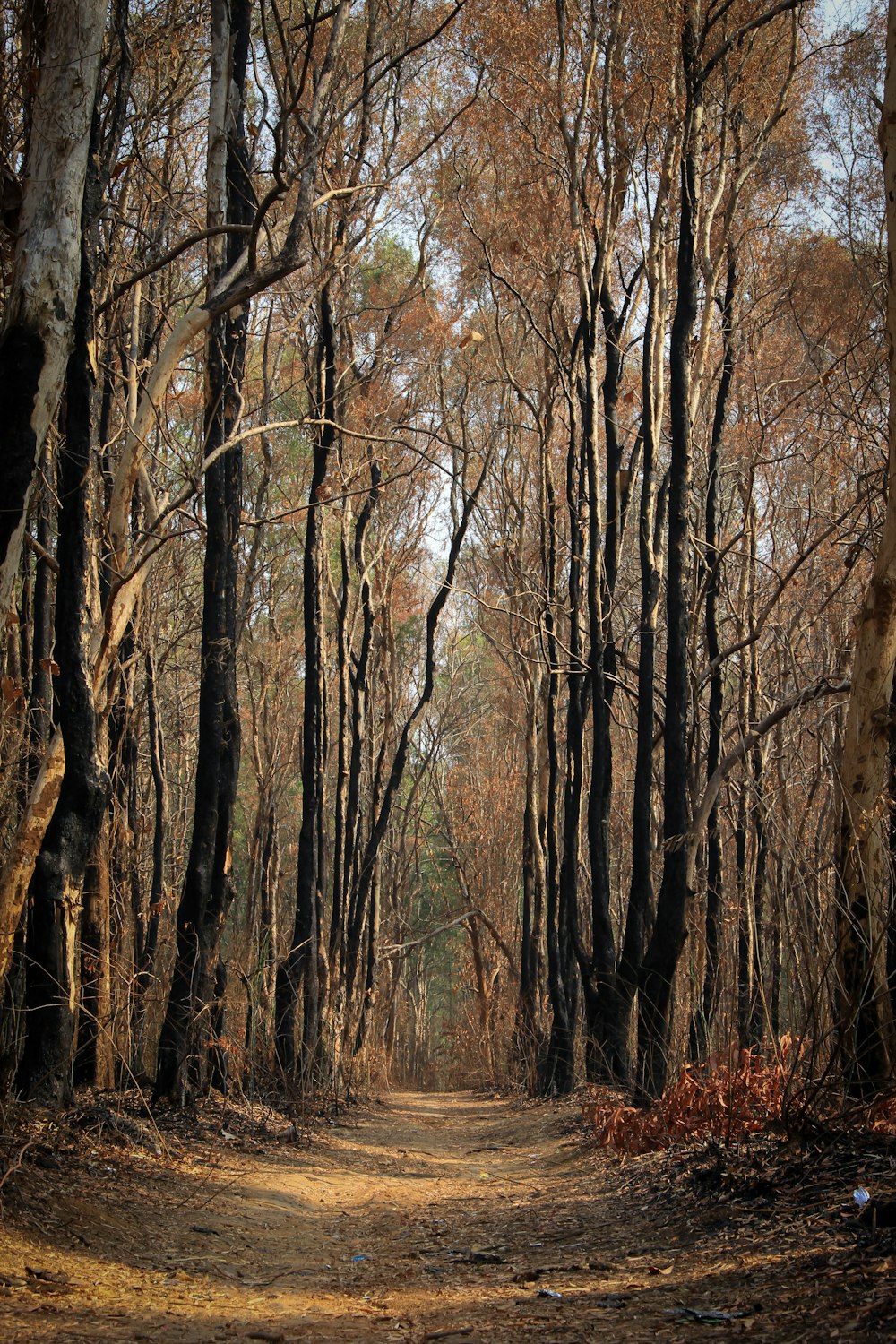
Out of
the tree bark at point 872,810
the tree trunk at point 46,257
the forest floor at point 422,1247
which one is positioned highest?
the tree trunk at point 46,257

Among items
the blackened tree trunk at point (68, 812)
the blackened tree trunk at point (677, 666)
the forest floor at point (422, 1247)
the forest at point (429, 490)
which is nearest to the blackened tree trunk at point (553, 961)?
the forest at point (429, 490)

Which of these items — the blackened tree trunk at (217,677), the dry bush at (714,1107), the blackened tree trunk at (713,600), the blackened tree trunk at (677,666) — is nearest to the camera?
the dry bush at (714,1107)

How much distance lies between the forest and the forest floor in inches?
19.9

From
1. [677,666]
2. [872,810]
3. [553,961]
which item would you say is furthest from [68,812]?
[553,961]

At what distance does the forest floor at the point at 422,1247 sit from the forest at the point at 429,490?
506 mm

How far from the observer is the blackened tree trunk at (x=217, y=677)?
7.69m

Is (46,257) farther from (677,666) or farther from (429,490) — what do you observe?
(429,490)

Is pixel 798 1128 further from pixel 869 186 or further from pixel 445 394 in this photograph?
pixel 445 394

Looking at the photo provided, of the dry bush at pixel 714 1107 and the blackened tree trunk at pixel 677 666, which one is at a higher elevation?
the blackened tree trunk at pixel 677 666

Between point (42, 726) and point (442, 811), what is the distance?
16.7 m

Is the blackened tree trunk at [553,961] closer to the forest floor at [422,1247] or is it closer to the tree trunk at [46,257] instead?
the forest floor at [422,1247]

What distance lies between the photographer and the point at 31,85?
4855 millimetres

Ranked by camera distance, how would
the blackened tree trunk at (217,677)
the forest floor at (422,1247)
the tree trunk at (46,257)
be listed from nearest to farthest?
the forest floor at (422,1247) → the tree trunk at (46,257) → the blackened tree trunk at (217,677)

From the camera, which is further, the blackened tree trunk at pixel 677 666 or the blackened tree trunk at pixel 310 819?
the blackened tree trunk at pixel 310 819
